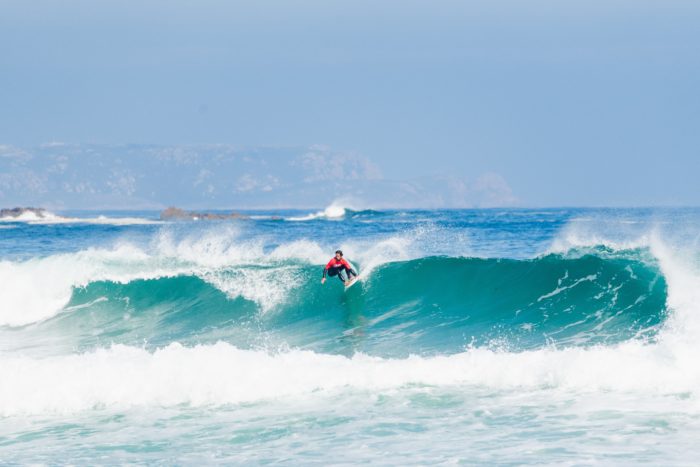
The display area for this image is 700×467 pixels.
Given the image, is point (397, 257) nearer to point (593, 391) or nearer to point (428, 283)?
point (428, 283)

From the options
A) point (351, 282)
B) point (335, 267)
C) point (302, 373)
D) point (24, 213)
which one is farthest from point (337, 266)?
point (24, 213)

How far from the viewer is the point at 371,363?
12.6 metres

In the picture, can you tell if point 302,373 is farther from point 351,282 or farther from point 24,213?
point 24,213

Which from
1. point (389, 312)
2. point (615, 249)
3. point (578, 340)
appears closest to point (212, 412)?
point (578, 340)

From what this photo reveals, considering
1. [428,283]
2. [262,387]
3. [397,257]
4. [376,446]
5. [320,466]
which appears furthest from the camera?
[397,257]

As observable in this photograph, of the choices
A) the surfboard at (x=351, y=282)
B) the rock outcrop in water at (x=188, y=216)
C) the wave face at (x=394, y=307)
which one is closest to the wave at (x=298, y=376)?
the wave face at (x=394, y=307)

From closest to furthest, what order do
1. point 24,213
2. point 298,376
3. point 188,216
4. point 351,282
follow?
1. point 298,376
2. point 351,282
3. point 188,216
4. point 24,213

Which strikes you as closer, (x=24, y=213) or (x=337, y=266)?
(x=337, y=266)

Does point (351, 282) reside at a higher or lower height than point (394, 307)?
higher

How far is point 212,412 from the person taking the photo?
11258 mm

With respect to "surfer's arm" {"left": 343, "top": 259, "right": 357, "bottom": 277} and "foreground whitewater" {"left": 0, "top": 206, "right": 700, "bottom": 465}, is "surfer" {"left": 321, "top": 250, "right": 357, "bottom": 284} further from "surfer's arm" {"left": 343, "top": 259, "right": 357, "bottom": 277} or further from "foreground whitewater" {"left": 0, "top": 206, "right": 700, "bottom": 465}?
"foreground whitewater" {"left": 0, "top": 206, "right": 700, "bottom": 465}

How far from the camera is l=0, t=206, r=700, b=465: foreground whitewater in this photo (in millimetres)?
9500

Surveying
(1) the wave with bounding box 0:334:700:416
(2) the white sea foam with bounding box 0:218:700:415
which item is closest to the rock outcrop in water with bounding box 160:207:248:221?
(2) the white sea foam with bounding box 0:218:700:415

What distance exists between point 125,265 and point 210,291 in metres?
5.18
